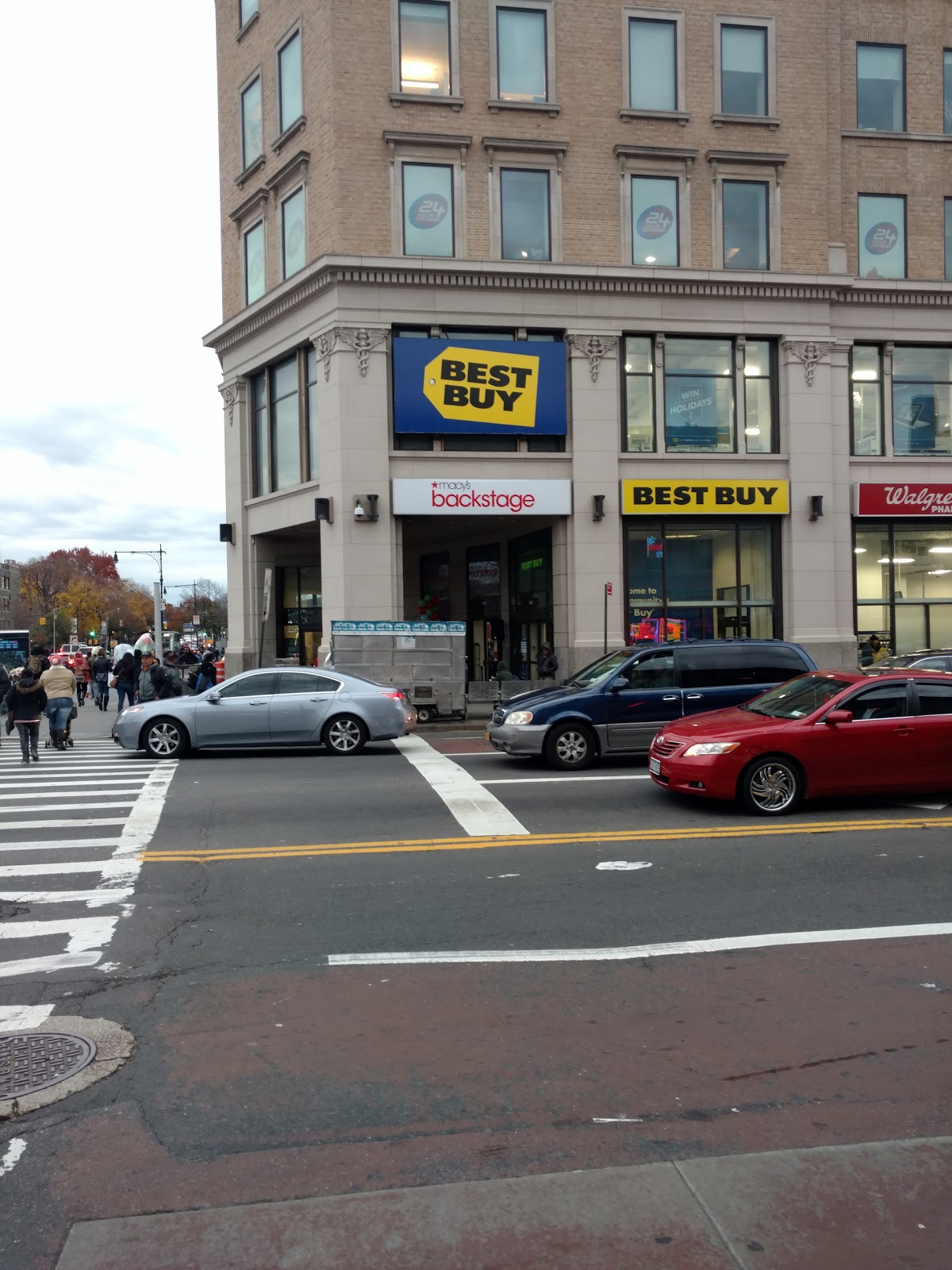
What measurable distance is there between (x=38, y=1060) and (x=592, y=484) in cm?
2167

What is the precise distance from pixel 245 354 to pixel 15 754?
14.1 meters

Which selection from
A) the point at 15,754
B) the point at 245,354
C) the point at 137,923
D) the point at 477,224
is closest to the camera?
the point at 137,923

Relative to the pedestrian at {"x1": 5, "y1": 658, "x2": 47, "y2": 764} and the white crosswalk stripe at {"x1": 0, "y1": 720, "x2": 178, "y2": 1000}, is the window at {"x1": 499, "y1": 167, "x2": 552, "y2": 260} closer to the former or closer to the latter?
the pedestrian at {"x1": 5, "y1": 658, "x2": 47, "y2": 764}

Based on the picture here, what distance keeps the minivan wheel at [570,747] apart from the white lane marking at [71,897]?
7336 mm

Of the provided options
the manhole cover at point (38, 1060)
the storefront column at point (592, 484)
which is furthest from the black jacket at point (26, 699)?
the storefront column at point (592, 484)

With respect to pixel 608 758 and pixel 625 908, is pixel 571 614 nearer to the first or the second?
pixel 608 758

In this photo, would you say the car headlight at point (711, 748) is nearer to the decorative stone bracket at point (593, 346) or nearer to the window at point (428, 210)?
the decorative stone bracket at point (593, 346)

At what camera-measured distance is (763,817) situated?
10.8 metres

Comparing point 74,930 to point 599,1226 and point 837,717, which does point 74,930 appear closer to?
point 599,1226

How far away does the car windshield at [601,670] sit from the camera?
1510 cm

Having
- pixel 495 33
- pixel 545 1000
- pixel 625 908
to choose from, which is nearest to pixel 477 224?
pixel 495 33

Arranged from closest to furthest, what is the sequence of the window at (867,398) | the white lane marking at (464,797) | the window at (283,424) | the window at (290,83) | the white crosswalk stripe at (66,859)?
the white crosswalk stripe at (66,859), the white lane marking at (464,797), the window at (290,83), the window at (283,424), the window at (867,398)

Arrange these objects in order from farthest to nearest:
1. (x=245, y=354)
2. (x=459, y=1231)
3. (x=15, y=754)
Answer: (x=245, y=354) → (x=15, y=754) → (x=459, y=1231)

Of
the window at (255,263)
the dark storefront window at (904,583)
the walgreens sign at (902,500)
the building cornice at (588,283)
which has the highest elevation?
the window at (255,263)
